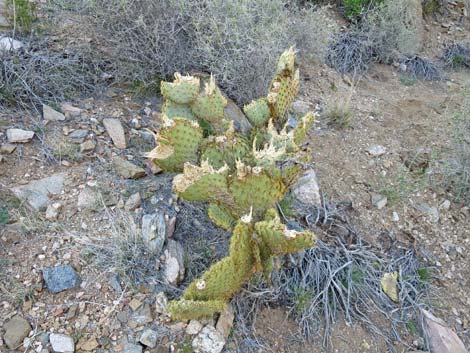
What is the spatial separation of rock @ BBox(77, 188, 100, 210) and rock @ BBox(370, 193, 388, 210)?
1.85 meters

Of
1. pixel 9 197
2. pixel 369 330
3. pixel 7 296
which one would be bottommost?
pixel 369 330

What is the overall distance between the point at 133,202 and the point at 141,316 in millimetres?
672

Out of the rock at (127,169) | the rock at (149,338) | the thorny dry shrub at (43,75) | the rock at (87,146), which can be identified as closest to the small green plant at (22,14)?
the thorny dry shrub at (43,75)

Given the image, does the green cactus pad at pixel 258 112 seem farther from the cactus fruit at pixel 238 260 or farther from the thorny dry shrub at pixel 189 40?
the thorny dry shrub at pixel 189 40

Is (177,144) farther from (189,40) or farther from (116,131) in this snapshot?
(189,40)

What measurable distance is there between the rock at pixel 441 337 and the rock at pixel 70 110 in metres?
2.49

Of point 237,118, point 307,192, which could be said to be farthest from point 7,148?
point 307,192

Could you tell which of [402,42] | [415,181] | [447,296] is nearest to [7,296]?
[447,296]

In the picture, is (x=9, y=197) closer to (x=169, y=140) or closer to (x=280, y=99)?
(x=169, y=140)

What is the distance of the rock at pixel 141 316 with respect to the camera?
2.04 m

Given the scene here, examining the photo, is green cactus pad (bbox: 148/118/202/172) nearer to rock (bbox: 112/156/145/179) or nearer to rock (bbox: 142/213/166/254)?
rock (bbox: 142/213/166/254)

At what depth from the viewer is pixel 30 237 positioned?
225 cm

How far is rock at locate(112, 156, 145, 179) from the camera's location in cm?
264

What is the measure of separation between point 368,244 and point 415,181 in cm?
87
